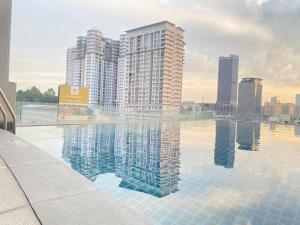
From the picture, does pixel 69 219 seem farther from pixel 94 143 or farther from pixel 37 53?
pixel 37 53

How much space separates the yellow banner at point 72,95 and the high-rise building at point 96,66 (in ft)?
148

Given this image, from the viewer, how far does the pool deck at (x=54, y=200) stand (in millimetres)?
1440

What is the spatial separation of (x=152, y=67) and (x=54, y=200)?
59.6 m

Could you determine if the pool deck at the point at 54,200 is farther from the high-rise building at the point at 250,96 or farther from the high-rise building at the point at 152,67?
the high-rise building at the point at 250,96

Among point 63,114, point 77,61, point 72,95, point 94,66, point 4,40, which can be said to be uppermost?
point 77,61

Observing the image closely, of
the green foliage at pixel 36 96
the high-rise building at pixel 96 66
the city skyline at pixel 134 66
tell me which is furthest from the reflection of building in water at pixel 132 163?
the high-rise building at pixel 96 66

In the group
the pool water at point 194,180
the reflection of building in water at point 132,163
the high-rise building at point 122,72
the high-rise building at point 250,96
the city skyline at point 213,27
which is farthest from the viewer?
the high-rise building at point 250,96

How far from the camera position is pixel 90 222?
1400 mm

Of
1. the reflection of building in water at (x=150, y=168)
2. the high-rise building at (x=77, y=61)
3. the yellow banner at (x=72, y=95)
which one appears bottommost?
the reflection of building in water at (x=150, y=168)

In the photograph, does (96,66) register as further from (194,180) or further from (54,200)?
(54,200)

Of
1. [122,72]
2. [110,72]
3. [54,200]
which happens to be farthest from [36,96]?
[54,200]

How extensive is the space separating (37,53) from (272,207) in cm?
3493

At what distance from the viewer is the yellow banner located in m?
18.6

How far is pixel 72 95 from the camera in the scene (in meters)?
19.1
